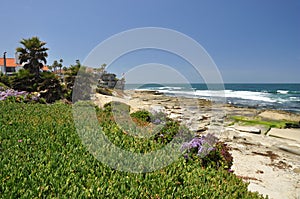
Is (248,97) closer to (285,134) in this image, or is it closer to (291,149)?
(285,134)

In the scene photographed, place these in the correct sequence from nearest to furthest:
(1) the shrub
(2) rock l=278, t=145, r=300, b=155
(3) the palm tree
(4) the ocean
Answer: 1. (1) the shrub
2. (2) rock l=278, t=145, r=300, b=155
3. (3) the palm tree
4. (4) the ocean

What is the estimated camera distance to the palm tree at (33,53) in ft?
59.6

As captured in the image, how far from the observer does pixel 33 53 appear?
18469 mm

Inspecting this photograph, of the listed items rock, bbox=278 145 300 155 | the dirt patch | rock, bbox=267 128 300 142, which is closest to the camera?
the dirt patch

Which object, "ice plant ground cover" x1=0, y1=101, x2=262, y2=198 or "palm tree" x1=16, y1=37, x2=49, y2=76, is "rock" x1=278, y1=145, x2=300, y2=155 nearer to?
"ice plant ground cover" x1=0, y1=101, x2=262, y2=198

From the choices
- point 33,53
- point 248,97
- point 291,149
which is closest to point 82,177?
point 291,149

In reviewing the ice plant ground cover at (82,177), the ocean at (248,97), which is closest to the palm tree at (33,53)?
the ocean at (248,97)

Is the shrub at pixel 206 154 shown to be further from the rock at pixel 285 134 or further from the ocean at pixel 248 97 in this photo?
the rock at pixel 285 134

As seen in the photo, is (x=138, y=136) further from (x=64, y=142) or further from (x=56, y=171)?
(x=56, y=171)

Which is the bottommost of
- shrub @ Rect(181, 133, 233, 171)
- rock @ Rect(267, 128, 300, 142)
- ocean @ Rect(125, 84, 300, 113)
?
rock @ Rect(267, 128, 300, 142)

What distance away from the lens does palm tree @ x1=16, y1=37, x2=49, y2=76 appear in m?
18.2

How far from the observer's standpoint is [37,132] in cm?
453

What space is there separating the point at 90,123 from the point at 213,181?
3870 millimetres

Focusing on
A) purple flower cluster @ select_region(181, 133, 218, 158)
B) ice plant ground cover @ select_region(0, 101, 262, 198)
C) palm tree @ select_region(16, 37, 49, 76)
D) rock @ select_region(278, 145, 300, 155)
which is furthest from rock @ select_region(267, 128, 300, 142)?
palm tree @ select_region(16, 37, 49, 76)
